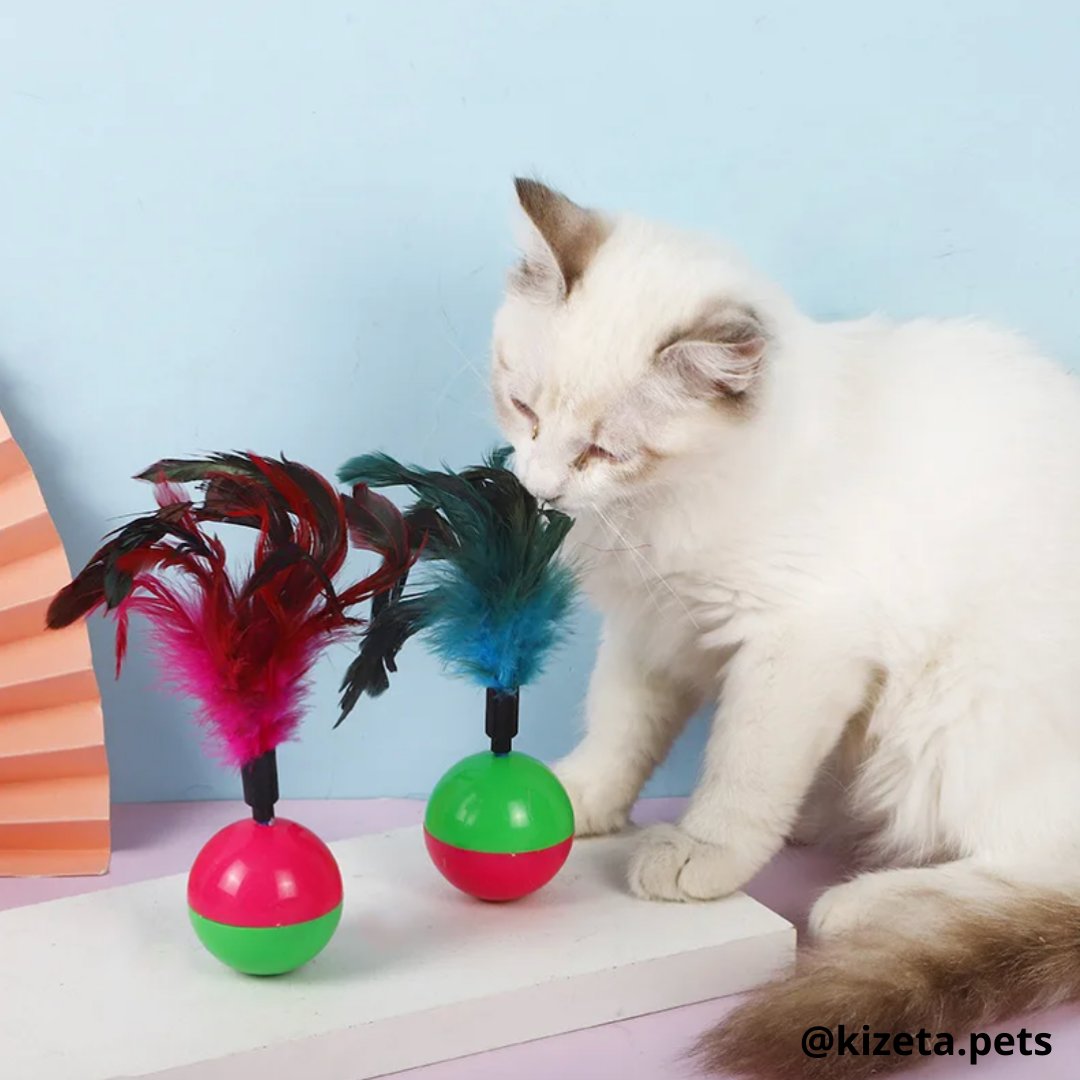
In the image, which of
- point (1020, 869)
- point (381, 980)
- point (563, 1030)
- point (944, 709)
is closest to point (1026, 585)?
point (944, 709)

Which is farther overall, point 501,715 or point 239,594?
point 501,715

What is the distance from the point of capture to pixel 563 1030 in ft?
3.78

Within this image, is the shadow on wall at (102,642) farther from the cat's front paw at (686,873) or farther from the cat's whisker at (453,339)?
the cat's front paw at (686,873)

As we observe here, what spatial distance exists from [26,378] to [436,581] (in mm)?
724

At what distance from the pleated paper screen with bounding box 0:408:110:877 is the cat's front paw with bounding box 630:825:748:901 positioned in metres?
0.64

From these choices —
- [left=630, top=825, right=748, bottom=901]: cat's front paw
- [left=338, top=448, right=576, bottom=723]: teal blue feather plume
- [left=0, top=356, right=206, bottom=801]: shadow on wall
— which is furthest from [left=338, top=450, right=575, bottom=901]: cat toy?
[left=0, top=356, right=206, bottom=801]: shadow on wall

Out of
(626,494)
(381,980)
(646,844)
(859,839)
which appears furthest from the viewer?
(859,839)

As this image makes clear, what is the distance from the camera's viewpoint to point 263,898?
105 cm

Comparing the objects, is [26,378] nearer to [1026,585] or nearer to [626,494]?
[626,494]

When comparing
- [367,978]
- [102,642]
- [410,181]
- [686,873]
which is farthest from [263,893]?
[410,181]

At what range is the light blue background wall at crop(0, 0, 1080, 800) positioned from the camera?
1.53 m

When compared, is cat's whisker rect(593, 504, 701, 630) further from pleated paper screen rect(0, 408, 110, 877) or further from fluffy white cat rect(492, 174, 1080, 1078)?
pleated paper screen rect(0, 408, 110, 877)

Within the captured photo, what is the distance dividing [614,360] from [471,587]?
0.24 m

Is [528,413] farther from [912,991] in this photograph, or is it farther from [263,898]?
[912,991]
